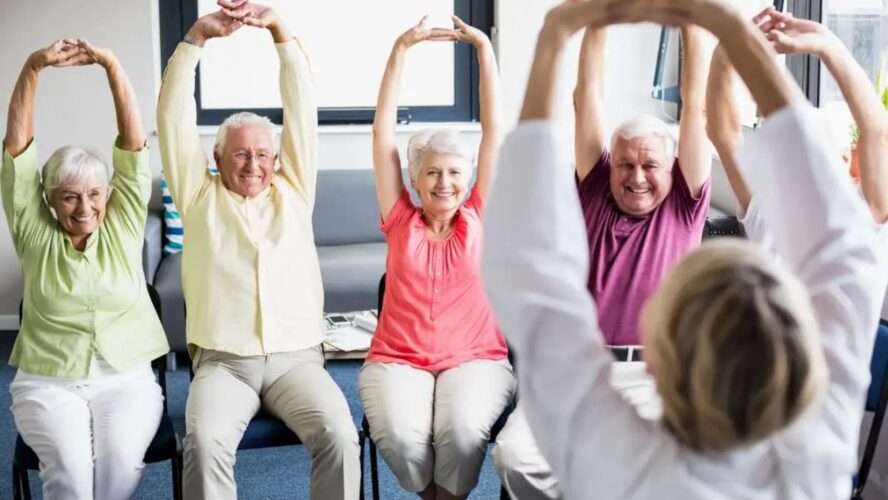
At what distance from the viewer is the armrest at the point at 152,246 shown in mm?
5062

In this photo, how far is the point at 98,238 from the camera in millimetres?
3084

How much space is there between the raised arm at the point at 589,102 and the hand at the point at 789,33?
0.53 meters

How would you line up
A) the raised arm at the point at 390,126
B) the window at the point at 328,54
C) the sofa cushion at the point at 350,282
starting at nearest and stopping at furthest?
1. the raised arm at the point at 390,126
2. the sofa cushion at the point at 350,282
3. the window at the point at 328,54

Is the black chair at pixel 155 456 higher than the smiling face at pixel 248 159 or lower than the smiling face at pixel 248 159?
lower

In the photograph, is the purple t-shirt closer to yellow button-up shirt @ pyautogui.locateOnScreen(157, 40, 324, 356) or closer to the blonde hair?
yellow button-up shirt @ pyautogui.locateOnScreen(157, 40, 324, 356)

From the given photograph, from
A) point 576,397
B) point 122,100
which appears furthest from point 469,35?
point 576,397

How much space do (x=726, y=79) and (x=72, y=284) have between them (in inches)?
70.0

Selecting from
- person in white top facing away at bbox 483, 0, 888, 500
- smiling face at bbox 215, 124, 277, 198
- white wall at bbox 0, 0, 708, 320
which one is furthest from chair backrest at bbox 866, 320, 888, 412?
white wall at bbox 0, 0, 708, 320

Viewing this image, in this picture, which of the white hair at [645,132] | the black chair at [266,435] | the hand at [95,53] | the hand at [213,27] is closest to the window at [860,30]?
the white hair at [645,132]

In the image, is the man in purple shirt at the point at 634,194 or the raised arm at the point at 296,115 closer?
the man in purple shirt at the point at 634,194

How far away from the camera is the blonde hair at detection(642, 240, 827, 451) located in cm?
114

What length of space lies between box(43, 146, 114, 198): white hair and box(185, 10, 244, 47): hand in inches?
16.5

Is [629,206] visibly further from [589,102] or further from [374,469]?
[374,469]

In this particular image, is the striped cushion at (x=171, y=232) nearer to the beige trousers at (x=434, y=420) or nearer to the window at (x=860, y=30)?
the beige trousers at (x=434, y=420)
